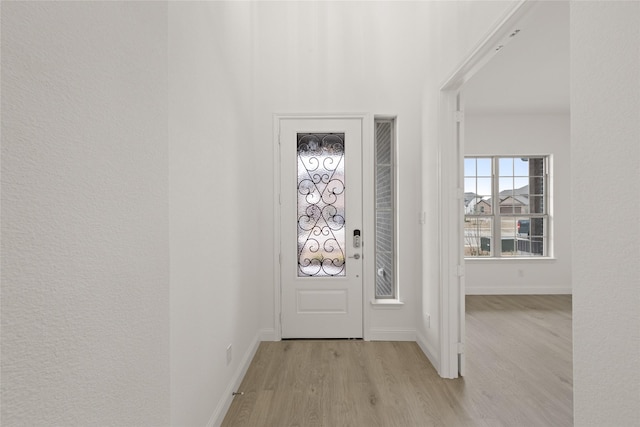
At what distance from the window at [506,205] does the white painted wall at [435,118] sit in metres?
2.84

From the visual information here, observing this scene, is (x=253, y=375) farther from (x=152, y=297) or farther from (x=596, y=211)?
(x=596, y=211)

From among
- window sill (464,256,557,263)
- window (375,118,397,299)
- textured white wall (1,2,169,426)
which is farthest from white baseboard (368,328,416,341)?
window sill (464,256,557,263)

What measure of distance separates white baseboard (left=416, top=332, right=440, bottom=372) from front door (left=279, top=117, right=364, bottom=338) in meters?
0.59

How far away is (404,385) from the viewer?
2.47m

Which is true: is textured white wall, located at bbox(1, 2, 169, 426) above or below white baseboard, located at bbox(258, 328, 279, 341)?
above

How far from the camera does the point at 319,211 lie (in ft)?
11.3

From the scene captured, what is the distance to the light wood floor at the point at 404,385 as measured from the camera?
2090 millimetres

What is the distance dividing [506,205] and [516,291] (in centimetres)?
142

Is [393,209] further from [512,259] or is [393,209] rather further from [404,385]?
[512,259]

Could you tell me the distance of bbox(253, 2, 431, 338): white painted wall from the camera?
3365mm

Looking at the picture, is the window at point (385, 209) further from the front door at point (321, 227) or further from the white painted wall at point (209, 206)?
the white painted wall at point (209, 206)

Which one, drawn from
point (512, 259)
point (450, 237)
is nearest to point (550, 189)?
point (512, 259)

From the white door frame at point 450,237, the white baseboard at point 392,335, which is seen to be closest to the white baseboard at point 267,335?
the white baseboard at point 392,335

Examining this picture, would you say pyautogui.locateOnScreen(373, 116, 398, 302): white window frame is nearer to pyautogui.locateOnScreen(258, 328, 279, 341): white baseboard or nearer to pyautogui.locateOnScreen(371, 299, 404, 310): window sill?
pyautogui.locateOnScreen(371, 299, 404, 310): window sill
